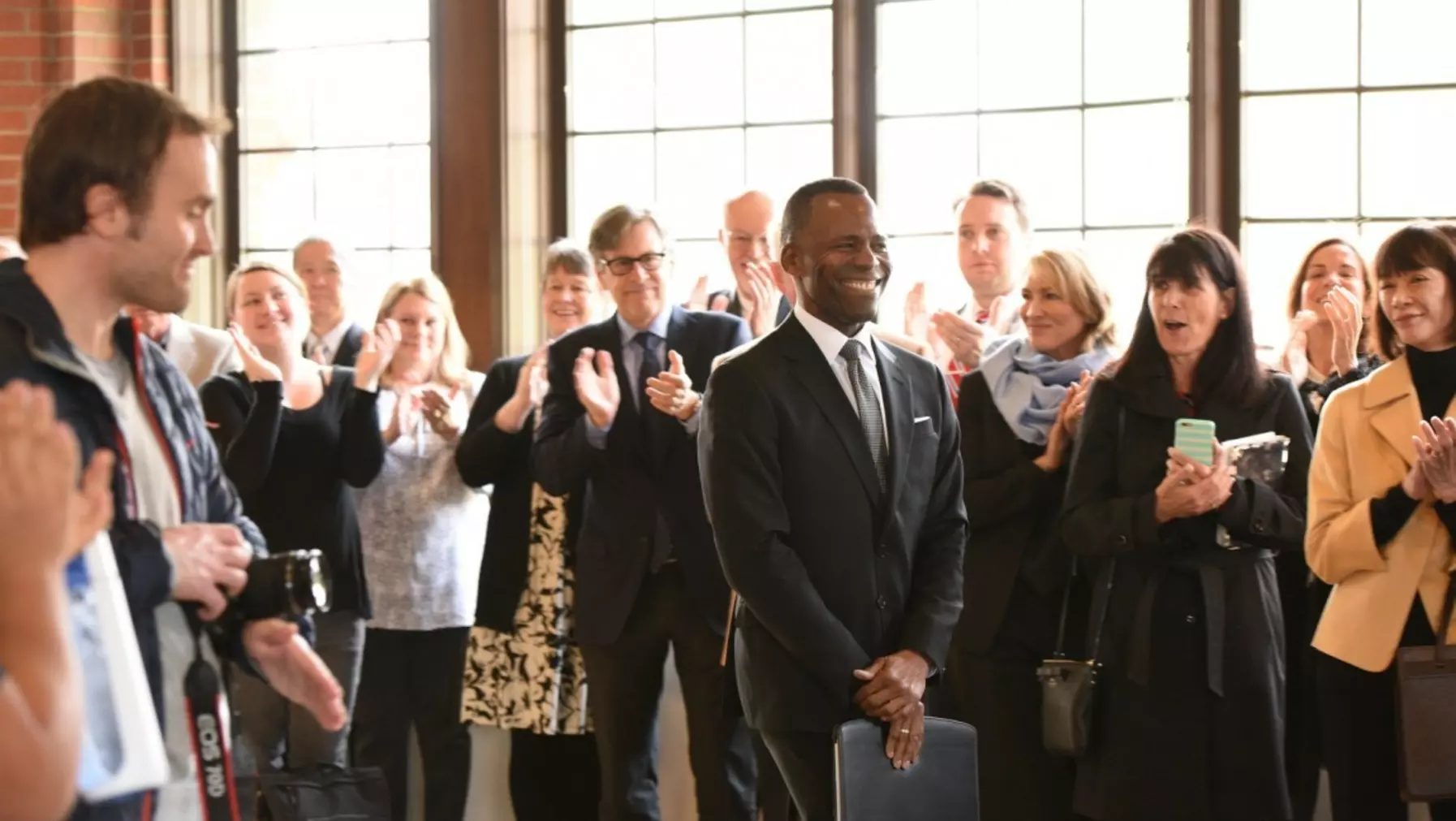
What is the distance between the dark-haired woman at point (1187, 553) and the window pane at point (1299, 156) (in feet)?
4.52

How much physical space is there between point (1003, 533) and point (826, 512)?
1043 mm

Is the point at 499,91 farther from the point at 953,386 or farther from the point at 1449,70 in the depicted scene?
the point at 1449,70

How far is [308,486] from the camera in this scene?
4398 millimetres

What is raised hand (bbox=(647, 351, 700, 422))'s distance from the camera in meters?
4.03

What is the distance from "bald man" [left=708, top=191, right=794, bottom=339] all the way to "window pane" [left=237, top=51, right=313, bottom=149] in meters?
2.44

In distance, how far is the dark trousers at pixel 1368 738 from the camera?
3588mm

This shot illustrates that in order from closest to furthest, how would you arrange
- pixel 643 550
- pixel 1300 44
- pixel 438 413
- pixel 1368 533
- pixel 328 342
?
pixel 1368 533 < pixel 643 550 < pixel 438 413 < pixel 1300 44 < pixel 328 342

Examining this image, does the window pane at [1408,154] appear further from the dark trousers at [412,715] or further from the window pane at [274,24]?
the window pane at [274,24]

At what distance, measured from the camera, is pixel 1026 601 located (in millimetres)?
3955

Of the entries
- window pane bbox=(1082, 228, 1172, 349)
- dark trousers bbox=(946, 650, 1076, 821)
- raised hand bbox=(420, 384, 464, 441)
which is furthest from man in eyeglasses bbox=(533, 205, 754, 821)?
window pane bbox=(1082, 228, 1172, 349)

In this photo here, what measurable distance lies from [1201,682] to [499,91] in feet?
11.3

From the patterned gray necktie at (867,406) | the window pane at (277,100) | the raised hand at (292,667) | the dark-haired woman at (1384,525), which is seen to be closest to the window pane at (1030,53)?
the dark-haired woman at (1384,525)

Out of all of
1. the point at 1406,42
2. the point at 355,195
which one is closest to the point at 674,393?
the point at 1406,42

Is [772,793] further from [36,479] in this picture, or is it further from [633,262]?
[36,479]
